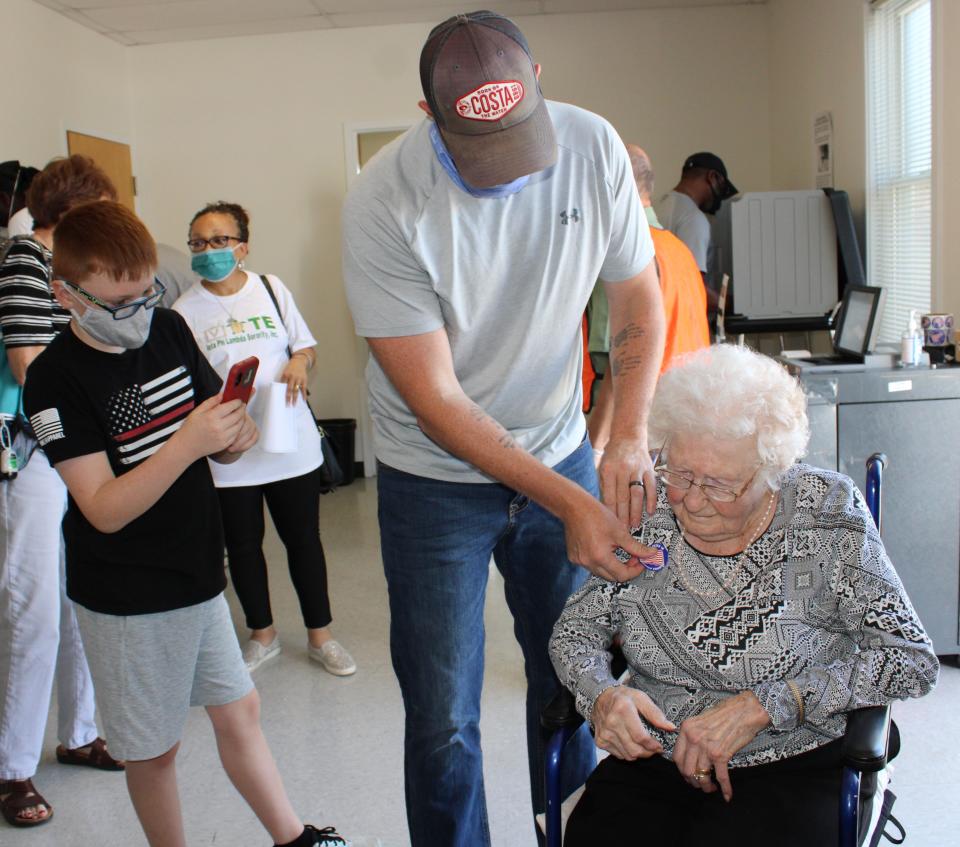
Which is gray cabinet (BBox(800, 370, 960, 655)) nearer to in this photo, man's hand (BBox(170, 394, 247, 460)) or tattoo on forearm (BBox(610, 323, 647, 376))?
tattoo on forearm (BBox(610, 323, 647, 376))

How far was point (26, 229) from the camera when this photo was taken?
2.69 meters

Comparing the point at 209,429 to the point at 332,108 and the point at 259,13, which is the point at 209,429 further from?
the point at 332,108

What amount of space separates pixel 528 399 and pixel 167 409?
0.69m

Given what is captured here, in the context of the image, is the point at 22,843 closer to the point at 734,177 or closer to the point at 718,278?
the point at 718,278

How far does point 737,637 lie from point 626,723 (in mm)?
218

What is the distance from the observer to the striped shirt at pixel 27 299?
2.30 metres

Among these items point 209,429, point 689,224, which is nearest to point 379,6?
point 689,224

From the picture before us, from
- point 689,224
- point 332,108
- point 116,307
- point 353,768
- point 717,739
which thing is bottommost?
point 353,768

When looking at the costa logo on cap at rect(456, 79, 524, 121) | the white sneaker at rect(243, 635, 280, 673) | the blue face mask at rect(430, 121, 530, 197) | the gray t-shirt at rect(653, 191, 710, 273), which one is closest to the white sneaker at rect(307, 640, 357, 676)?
the white sneaker at rect(243, 635, 280, 673)

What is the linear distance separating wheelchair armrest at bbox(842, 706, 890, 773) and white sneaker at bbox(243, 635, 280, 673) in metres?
2.40

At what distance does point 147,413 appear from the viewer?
1.83 meters

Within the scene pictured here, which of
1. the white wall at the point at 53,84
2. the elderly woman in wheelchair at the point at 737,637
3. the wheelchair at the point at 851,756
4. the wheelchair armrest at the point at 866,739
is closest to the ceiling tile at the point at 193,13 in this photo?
the white wall at the point at 53,84

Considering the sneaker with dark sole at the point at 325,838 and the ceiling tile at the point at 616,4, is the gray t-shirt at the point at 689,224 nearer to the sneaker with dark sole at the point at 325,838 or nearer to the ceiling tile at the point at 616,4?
the ceiling tile at the point at 616,4

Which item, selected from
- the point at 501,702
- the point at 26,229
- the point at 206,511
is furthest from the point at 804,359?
the point at 26,229
